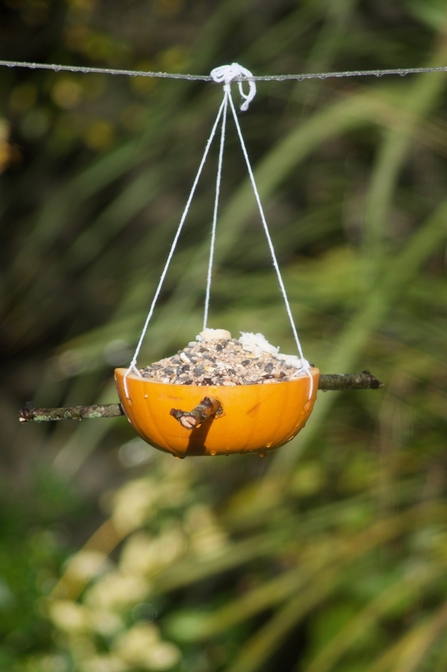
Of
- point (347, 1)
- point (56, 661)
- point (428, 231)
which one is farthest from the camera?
point (56, 661)

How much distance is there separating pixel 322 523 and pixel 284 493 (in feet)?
0.76

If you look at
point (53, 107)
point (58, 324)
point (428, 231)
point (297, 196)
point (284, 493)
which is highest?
point (53, 107)

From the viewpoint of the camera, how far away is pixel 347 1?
122 cm

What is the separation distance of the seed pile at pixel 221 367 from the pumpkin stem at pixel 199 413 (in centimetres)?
6

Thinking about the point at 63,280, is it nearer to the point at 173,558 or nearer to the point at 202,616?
the point at 173,558

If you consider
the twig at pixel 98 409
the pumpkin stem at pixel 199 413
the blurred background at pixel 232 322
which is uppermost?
the blurred background at pixel 232 322

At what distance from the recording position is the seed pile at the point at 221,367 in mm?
701

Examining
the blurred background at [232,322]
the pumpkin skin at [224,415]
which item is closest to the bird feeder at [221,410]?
the pumpkin skin at [224,415]

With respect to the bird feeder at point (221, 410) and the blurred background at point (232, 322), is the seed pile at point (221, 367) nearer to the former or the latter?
the bird feeder at point (221, 410)

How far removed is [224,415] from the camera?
0.63 metres

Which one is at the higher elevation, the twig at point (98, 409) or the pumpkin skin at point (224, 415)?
the twig at point (98, 409)

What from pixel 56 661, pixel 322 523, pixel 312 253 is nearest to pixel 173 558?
pixel 56 661

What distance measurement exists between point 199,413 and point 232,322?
69cm

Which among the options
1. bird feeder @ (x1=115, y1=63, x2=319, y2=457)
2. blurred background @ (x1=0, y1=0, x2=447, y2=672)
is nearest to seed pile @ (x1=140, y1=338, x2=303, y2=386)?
bird feeder @ (x1=115, y1=63, x2=319, y2=457)
